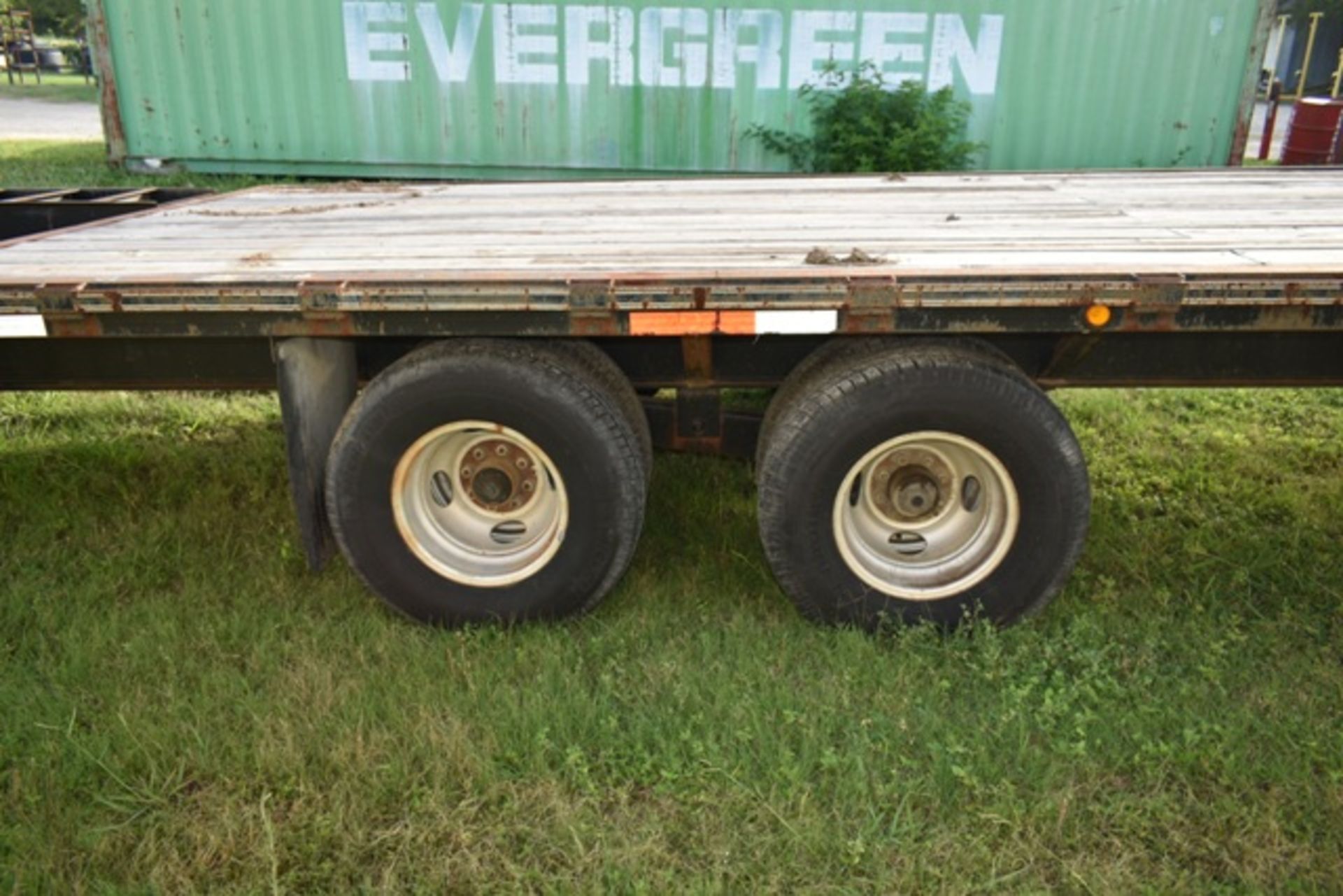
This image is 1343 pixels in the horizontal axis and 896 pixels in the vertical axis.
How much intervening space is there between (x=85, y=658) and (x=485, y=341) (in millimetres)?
1696

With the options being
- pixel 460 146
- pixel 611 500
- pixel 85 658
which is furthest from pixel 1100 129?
pixel 85 658

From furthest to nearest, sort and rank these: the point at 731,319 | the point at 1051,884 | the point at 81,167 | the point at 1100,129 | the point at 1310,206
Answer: the point at 81,167 < the point at 1100,129 < the point at 1310,206 < the point at 731,319 < the point at 1051,884

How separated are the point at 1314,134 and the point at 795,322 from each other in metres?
13.8

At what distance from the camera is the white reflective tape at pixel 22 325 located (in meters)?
3.20

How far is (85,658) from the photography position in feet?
11.5

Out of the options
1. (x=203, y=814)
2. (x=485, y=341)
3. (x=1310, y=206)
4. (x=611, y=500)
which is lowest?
(x=203, y=814)

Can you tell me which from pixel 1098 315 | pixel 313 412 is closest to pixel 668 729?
pixel 313 412

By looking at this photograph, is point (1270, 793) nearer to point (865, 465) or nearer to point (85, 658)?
point (865, 465)

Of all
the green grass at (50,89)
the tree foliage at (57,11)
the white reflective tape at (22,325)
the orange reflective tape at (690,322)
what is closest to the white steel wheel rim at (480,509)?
the orange reflective tape at (690,322)

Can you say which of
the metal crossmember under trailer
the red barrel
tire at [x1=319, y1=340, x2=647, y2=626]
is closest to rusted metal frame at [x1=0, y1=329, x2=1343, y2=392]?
the metal crossmember under trailer

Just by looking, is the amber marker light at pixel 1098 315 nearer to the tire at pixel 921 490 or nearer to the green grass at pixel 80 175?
the tire at pixel 921 490

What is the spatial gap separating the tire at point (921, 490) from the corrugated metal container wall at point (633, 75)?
7447 mm

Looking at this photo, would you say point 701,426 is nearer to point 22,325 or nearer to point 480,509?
point 480,509

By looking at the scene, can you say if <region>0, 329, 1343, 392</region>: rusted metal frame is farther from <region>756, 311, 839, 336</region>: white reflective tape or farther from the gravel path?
the gravel path
